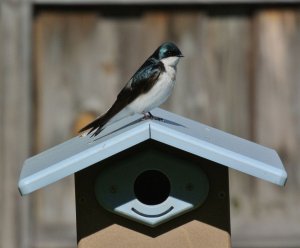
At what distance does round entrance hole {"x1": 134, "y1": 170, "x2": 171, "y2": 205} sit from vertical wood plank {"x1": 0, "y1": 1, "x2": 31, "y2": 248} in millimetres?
1309

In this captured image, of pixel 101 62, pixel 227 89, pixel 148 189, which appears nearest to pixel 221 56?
pixel 227 89

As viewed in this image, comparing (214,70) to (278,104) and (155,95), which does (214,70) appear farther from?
(155,95)

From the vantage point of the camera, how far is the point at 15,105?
5.03 m

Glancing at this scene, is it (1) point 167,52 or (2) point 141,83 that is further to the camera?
(1) point 167,52

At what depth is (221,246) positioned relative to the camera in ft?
11.4

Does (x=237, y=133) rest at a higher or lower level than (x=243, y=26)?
lower

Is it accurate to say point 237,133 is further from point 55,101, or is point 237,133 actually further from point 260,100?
point 55,101

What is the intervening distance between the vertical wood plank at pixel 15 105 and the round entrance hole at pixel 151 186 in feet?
4.29

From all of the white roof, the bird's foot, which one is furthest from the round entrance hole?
the white roof

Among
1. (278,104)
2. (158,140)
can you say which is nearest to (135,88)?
(158,140)

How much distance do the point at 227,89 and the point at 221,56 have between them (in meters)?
0.15

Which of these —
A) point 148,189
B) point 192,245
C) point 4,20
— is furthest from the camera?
point 4,20

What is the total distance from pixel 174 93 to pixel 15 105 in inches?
26.8

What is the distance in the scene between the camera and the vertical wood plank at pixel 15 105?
5.02 m
